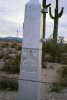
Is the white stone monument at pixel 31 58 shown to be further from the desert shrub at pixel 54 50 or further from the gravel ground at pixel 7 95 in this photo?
the desert shrub at pixel 54 50

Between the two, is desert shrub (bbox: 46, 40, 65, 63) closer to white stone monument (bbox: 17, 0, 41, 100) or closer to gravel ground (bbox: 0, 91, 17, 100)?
gravel ground (bbox: 0, 91, 17, 100)

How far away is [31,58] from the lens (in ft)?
29.1

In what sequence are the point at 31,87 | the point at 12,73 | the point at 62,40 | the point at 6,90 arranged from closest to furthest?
the point at 31,87 < the point at 6,90 < the point at 12,73 < the point at 62,40

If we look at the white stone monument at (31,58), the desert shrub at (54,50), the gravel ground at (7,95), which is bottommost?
the desert shrub at (54,50)

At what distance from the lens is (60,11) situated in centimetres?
2631

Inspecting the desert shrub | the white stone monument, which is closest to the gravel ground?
the white stone monument

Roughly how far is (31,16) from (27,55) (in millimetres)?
847

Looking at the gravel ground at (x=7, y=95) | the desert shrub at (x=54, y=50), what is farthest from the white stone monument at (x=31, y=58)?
the desert shrub at (x=54, y=50)

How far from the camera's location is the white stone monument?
8828mm

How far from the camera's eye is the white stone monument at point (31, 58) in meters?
8.83

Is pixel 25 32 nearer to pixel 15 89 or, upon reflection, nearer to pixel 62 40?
pixel 15 89

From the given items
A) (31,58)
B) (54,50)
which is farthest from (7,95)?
(54,50)

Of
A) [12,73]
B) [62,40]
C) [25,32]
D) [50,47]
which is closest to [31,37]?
[25,32]

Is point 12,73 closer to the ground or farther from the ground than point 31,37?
closer to the ground
